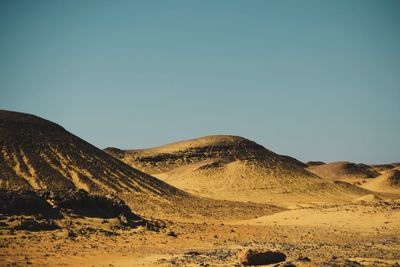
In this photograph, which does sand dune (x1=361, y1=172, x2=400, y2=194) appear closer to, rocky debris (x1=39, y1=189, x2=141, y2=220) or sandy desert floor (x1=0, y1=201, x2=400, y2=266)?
sandy desert floor (x1=0, y1=201, x2=400, y2=266)

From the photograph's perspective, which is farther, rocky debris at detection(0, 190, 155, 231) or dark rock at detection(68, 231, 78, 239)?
rocky debris at detection(0, 190, 155, 231)

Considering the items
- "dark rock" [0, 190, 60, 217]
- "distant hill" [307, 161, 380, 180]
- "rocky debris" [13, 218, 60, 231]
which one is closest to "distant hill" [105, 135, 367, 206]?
"distant hill" [307, 161, 380, 180]

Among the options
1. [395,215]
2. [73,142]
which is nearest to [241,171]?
[73,142]

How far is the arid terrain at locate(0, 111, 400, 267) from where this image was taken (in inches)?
552

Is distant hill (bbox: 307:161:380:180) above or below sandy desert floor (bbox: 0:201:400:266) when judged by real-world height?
above

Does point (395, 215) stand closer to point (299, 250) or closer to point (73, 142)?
point (299, 250)

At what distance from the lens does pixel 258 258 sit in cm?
1195

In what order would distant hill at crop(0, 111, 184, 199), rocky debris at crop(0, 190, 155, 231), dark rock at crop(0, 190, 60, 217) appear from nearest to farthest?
1. rocky debris at crop(0, 190, 155, 231)
2. dark rock at crop(0, 190, 60, 217)
3. distant hill at crop(0, 111, 184, 199)

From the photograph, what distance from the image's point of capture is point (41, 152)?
3753 centimetres

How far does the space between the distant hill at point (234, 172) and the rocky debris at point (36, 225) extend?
32.6 meters

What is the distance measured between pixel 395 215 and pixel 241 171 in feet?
134

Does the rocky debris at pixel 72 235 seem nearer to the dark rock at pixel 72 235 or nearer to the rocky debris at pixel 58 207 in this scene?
the dark rock at pixel 72 235

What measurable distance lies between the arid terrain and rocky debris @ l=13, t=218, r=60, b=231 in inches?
1.5

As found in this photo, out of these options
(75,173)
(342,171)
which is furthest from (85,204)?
(342,171)
